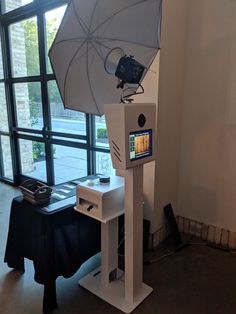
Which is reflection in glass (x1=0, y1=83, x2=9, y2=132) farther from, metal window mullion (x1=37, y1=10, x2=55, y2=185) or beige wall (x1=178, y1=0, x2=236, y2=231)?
beige wall (x1=178, y1=0, x2=236, y2=231)

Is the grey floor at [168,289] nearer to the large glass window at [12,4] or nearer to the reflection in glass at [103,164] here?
the reflection in glass at [103,164]

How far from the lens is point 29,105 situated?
148 inches

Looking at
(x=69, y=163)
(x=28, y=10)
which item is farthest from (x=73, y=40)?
(x=28, y=10)

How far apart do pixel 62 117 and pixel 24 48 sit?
1222 mm

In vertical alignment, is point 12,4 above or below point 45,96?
above

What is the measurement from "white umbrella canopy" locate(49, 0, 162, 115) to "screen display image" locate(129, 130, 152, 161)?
0.32 metres

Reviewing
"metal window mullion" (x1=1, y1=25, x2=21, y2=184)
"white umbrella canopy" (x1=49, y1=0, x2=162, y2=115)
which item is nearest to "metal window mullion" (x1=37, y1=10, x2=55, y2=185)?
"metal window mullion" (x1=1, y1=25, x2=21, y2=184)

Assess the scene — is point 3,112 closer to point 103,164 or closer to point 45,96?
point 45,96

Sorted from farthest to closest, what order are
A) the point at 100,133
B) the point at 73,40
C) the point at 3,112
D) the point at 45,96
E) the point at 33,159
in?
the point at 3,112, the point at 33,159, the point at 45,96, the point at 100,133, the point at 73,40

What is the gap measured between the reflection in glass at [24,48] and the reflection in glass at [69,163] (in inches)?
44.6

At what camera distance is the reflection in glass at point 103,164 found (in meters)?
2.93

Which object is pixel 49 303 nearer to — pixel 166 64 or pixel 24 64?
pixel 166 64

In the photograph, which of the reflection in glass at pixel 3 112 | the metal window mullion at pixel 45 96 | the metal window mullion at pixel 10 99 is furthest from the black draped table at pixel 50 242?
the reflection in glass at pixel 3 112

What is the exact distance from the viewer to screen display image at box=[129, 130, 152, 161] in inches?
57.8
